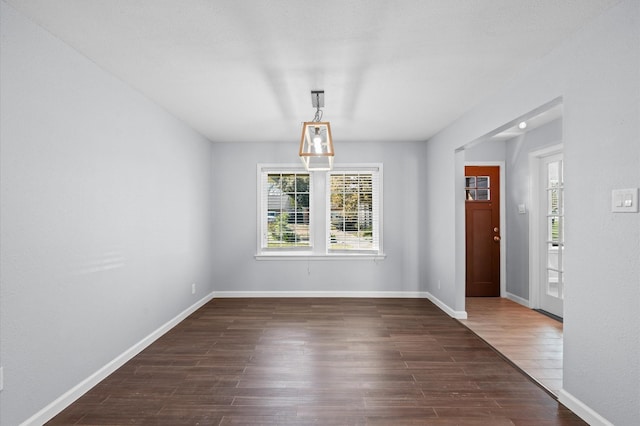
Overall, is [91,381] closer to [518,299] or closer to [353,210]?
[353,210]

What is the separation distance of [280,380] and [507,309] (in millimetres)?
3661

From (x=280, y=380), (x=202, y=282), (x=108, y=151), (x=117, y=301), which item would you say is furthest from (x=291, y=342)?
(x=108, y=151)

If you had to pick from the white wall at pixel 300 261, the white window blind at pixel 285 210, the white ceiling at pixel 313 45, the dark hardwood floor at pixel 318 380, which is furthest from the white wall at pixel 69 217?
the white window blind at pixel 285 210

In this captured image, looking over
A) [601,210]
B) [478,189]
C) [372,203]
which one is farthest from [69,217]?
[478,189]

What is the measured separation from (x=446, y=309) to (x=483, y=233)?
5.40ft

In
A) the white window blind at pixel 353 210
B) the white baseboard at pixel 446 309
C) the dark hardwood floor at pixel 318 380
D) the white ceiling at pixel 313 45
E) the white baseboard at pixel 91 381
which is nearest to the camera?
the white ceiling at pixel 313 45

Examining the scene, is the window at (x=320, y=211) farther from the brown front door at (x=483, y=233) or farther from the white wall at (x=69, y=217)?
the white wall at (x=69, y=217)

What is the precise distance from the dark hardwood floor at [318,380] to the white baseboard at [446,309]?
0.29 metres

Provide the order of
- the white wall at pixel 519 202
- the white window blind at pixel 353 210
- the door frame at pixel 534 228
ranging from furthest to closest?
the white window blind at pixel 353 210, the white wall at pixel 519 202, the door frame at pixel 534 228

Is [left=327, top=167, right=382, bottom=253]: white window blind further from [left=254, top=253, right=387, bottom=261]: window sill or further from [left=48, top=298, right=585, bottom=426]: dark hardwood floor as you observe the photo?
[left=48, top=298, right=585, bottom=426]: dark hardwood floor

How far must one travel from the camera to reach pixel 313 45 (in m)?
2.50

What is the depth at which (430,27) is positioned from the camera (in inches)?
89.1

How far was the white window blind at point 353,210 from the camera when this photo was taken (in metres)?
5.77

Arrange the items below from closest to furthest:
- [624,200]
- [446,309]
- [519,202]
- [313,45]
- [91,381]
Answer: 1. [624,200]
2. [313,45]
3. [91,381]
4. [446,309]
5. [519,202]
